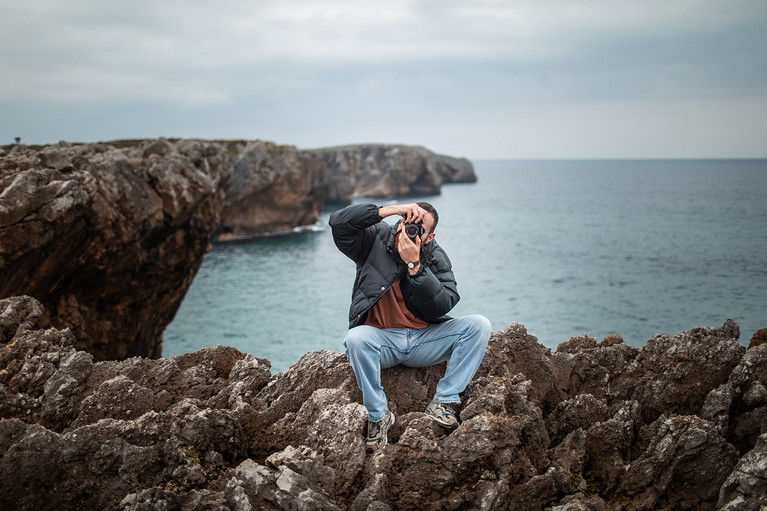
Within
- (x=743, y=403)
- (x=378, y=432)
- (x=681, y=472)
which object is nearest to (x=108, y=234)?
(x=378, y=432)

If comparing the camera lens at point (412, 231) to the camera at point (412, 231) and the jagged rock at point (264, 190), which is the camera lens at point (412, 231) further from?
the jagged rock at point (264, 190)

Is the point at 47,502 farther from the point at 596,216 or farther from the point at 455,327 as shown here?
the point at 596,216

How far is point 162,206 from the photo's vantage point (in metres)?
20.2

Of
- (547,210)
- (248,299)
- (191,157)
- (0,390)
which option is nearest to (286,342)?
(248,299)

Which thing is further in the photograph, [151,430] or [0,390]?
[0,390]

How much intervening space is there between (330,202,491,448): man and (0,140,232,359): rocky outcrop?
32.3 ft

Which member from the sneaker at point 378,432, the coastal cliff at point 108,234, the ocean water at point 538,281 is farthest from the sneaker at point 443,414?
the ocean water at point 538,281

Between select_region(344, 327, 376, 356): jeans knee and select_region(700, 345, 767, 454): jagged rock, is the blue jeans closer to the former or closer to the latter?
select_region(344, 327, 376, 356): jeans knee

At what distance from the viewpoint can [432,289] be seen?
6.84 meters

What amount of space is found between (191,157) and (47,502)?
20.2 meters

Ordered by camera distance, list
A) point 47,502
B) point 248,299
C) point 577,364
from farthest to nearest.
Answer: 1. point 248,299
2. point 577,364
3. point 47,502

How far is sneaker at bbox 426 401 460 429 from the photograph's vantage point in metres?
6.58

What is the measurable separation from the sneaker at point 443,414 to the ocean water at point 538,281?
101 ft

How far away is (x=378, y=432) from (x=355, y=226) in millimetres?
2472
